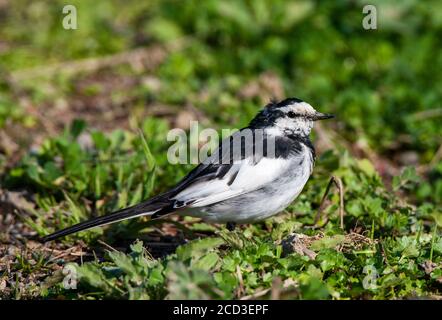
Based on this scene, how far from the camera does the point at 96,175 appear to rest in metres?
6.30

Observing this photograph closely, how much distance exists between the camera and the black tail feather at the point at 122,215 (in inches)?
206

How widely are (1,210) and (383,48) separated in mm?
5352

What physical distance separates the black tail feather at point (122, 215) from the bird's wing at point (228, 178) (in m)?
0.11

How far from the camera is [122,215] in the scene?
525 cm

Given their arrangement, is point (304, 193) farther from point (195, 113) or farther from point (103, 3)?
point (103, 3)

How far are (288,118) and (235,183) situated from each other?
860mm

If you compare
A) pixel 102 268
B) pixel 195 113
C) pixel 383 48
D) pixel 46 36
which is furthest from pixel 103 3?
pixel 102 268

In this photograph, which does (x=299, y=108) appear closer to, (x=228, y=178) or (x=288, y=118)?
(x=288, y=118)
